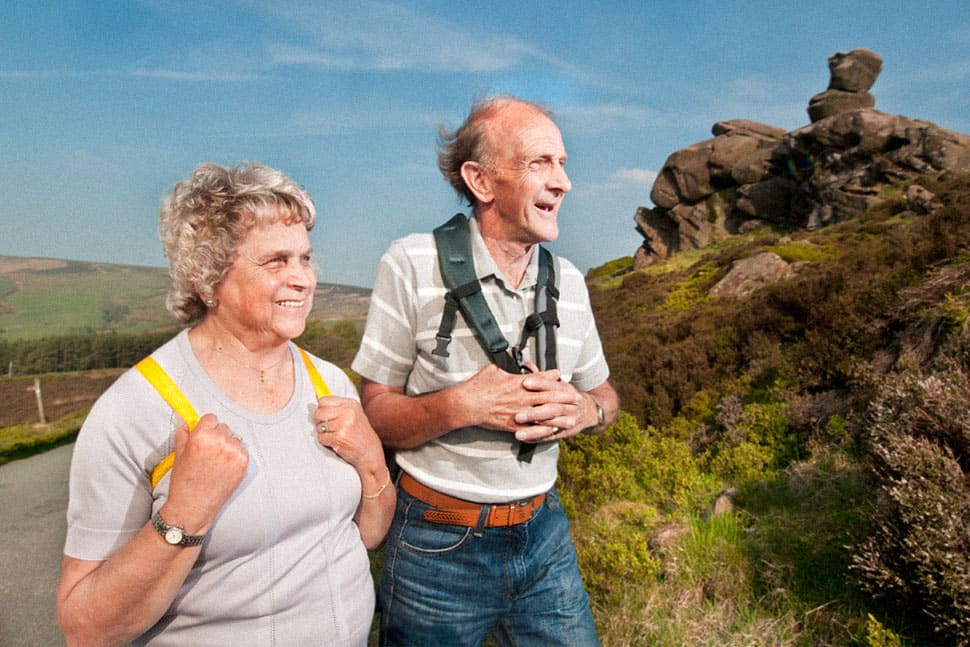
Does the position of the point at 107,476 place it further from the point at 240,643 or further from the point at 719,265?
the point at 719,265

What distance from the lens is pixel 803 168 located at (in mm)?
35938

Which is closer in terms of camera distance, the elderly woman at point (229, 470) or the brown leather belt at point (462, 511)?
the elderly woman at point (229, 470)

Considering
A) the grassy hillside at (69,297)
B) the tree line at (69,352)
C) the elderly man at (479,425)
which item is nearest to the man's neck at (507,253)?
the elderly man at (479,425)

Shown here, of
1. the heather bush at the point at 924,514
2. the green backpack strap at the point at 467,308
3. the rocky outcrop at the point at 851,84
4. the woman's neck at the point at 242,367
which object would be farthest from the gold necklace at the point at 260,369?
the rocky outcrop at the point at 851,84

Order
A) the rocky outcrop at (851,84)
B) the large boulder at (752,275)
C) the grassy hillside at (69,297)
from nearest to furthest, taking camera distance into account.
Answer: the large boulder at (752,275) < the rocky outcrop at (851,84) < the grassy hillside at (69,297)

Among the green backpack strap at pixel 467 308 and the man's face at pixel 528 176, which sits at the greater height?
the man's face at pixel 528 176

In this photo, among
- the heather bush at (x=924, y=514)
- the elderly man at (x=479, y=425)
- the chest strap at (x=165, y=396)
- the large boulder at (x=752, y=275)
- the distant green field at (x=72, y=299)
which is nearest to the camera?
the chest strap at (x=165, y=396)

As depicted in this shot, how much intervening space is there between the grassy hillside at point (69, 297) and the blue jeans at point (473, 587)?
57897 mm

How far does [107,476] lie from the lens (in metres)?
1.41

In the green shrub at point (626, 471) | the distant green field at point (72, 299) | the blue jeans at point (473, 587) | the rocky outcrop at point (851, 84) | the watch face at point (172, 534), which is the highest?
the rocky outcrop at point (851, 84)

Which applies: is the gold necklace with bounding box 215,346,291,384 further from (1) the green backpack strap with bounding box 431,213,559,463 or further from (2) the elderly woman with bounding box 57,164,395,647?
(1) the green backpack strap with bounding box 431,213,559,463

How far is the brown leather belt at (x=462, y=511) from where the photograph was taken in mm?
1979

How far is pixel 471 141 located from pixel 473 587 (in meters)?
1.51

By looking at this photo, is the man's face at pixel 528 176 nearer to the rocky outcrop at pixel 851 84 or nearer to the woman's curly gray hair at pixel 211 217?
the woman's curly gray hair at pixel 211 217
